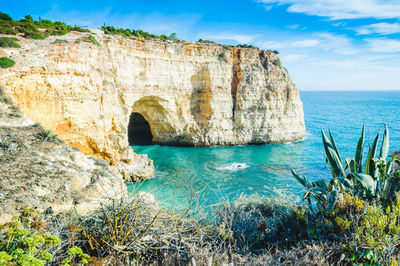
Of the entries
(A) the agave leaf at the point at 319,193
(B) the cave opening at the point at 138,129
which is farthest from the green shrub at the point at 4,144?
(B) the cave opening at the point at 138,129

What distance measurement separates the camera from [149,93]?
23.8m

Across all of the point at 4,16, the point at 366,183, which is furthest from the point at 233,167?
the point at 4,16

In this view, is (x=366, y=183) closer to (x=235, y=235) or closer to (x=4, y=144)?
(x=235, y=235)

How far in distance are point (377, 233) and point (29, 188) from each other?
7627mm

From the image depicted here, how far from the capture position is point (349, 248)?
363cm

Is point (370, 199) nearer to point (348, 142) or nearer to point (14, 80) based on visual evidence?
point (14, 80)

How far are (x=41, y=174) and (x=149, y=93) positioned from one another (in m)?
17.6

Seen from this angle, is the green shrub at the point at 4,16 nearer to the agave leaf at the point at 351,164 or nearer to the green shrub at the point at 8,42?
the green shrub at the point at 8,42

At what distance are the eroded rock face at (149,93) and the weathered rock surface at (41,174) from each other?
3221 millimetres

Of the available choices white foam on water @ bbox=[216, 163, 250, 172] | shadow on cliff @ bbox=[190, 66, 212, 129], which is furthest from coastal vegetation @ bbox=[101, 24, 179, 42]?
white foam on water @ bbox=[216, 163, 250, 172]

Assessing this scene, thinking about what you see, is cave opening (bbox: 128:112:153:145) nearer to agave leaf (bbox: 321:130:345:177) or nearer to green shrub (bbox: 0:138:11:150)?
green shrub (bbox: 0:138:11:150)

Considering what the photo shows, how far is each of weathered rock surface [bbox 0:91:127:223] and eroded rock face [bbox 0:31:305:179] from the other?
3221mm

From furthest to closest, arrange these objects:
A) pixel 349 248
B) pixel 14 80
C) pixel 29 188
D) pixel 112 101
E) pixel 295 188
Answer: pixel 112 101, pixel 295 188, pixel 14 80, pixel 29 188, pixel 349 248

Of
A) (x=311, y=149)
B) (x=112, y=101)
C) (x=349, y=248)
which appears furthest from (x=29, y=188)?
(x=311, y=149)
